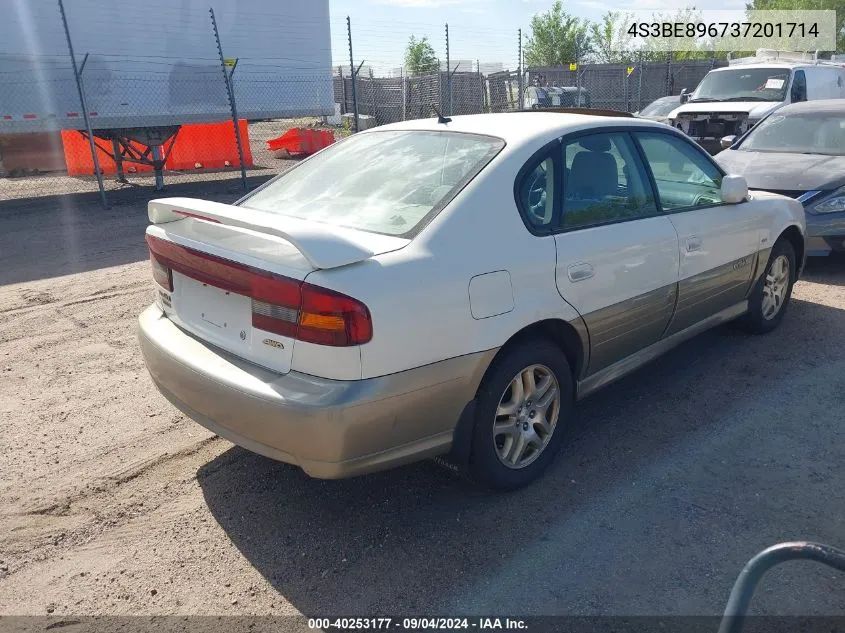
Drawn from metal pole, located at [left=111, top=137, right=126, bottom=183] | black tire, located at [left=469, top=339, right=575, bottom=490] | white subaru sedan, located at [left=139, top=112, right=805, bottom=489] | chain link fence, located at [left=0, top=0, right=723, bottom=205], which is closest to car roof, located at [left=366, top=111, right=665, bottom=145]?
white subaru sedan, located at [left=139, top=112, right=805, bottom=489]

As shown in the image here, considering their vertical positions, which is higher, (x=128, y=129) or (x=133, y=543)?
(x=128, y=129)

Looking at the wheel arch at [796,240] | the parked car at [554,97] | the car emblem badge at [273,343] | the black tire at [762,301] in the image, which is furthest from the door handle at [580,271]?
the parked car at [554,97]

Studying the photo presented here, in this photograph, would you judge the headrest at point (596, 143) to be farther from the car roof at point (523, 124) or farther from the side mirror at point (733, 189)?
the side mirror at point (733, 189)

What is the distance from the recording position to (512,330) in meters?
3.01

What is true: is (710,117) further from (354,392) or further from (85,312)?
(354,392)

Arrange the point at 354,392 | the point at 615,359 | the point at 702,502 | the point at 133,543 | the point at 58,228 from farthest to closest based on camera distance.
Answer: the point at 58,228, the point at 615,359, the point at 702,502, the point at 133,543, the point at 354,392

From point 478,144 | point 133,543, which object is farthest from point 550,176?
point 133,543

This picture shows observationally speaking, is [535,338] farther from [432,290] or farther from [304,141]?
[304,141]

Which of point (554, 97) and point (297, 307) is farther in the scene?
point (554, 97)

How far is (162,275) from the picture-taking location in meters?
3.38

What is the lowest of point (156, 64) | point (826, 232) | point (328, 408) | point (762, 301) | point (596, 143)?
point (762, 301)

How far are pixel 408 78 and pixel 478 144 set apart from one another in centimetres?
2349

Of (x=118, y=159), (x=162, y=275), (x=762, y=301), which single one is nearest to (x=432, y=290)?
(x=162, y=275)

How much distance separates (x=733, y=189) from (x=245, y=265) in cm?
311
